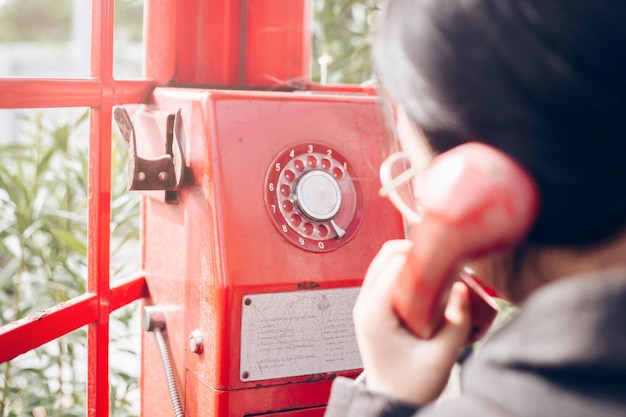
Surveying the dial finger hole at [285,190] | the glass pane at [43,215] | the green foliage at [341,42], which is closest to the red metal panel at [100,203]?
the dial finger hole at [285,190]

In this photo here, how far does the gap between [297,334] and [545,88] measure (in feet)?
2.22

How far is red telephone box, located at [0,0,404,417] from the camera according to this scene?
1.13m

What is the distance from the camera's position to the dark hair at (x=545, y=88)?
1.85 ft

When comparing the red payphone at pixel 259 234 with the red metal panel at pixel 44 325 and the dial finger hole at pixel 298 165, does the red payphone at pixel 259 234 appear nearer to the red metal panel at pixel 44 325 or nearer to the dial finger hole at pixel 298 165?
the dial finger hole at pixel 298 165

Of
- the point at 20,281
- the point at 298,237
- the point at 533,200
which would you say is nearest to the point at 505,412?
the point at 533,200

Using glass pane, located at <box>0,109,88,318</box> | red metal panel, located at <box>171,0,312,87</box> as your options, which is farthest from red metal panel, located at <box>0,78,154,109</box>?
glass pane, located at <box>0,109,88,318</box>

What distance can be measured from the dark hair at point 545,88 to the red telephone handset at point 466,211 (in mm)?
13

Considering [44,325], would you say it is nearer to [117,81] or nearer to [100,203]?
[100,203]

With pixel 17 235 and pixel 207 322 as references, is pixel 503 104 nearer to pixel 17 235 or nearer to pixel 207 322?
pixel 207 322

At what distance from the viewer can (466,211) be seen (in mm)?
601

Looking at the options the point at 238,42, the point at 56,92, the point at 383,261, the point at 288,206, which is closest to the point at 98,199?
the point at 56,92

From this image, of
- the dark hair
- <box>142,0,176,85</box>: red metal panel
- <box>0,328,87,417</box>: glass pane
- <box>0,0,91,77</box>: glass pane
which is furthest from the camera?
<box>0,0,91,77</box>: glass pane

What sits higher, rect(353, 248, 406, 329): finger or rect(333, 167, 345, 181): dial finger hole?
rect(333, 167, 345, 181): dial finger hole

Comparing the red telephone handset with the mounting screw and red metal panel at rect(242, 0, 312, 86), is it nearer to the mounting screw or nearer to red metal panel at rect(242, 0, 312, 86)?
the mounting screw
